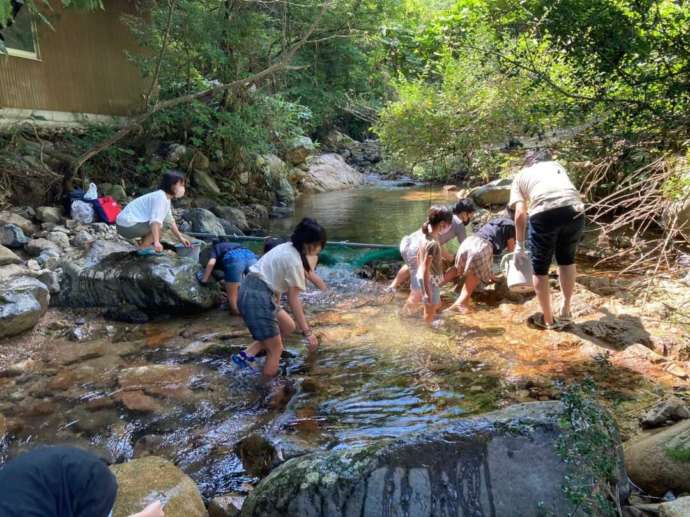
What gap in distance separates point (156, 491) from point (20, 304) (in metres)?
3.57

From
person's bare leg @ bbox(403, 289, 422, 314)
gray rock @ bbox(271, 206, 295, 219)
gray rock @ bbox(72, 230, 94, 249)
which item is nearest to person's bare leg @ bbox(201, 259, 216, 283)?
person's bare leg @ bbox(403, 289, 422, 314)

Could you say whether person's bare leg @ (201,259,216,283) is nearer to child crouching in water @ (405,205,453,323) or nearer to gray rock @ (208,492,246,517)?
child crouching in water @ (405,205,453,323)

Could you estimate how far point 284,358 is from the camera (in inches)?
199

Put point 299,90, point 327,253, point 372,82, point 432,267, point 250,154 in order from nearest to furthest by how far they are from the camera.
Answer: point 432,267, point 327,253, point 250,154, point 299,90, point 372,82

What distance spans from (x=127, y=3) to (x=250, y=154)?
483cm

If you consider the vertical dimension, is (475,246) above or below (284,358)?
above

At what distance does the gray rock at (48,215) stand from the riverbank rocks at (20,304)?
3.39 m

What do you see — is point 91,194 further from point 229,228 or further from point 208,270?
point 208,270

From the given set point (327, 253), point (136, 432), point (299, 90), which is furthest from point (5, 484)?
point (299, 90)

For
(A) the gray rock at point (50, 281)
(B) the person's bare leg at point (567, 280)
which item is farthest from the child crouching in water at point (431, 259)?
(A) the gray rock at point (50, 281)

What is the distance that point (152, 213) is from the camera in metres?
6.35

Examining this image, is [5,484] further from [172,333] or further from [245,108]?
[245,108]

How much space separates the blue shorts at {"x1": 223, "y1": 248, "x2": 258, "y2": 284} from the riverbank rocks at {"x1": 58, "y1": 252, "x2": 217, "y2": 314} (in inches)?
19.2

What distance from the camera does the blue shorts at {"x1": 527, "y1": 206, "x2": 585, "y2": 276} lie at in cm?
488
